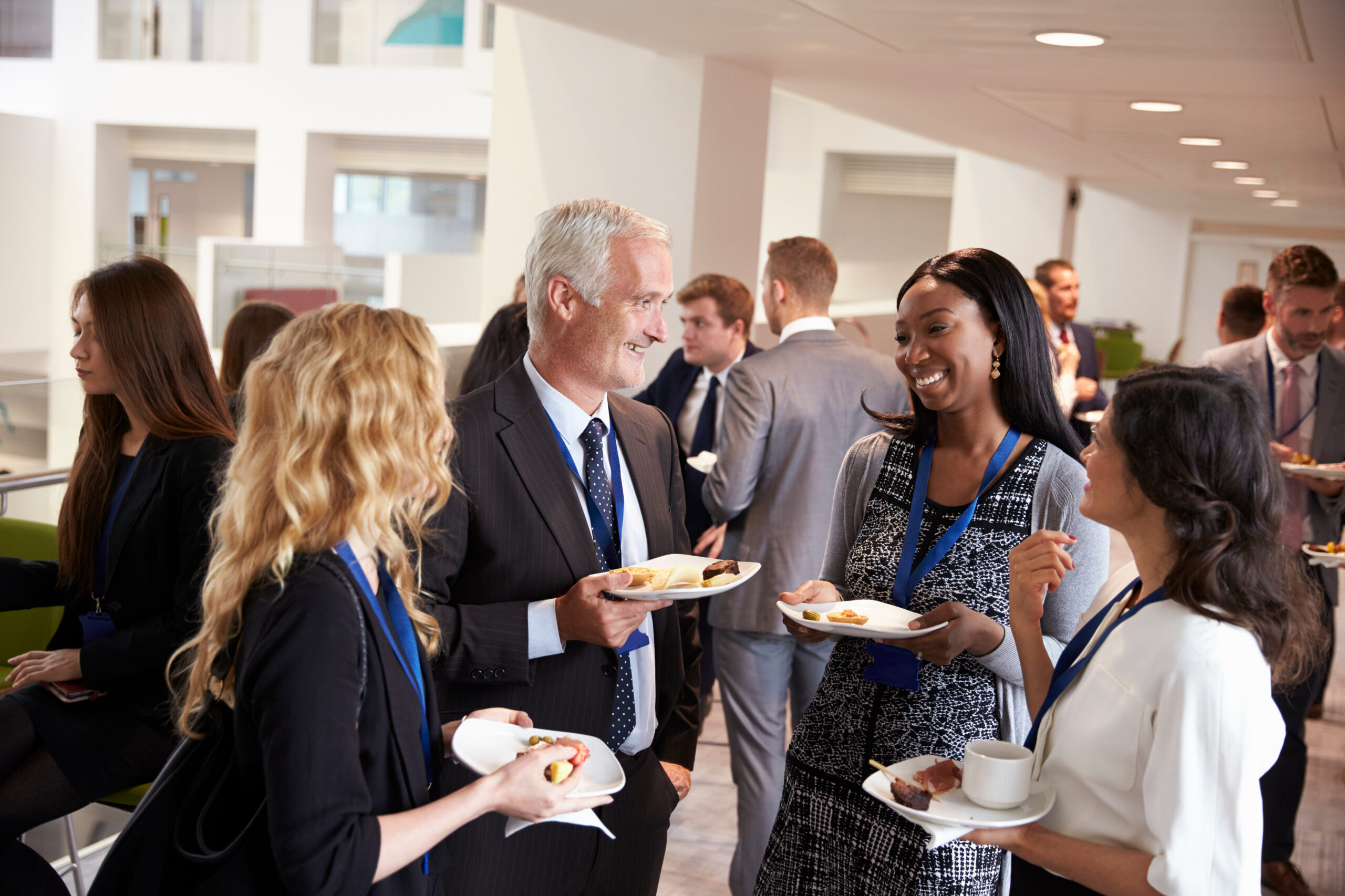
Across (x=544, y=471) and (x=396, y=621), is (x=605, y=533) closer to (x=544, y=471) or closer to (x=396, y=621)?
(x=544, y=471)

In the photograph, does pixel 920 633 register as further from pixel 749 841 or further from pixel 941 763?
pixel 749 841

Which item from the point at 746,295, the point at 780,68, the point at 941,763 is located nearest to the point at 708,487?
the point at 746,295

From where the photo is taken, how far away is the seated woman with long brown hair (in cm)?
204

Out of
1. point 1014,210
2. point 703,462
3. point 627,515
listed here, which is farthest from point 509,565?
point 1014,210

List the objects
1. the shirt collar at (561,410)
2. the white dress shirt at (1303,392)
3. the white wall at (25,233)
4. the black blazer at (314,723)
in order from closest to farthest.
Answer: the black blazer at (314,723), the shirt collar at (561,410), the white dress shirt at (1303,392), the white wall at (25,233)

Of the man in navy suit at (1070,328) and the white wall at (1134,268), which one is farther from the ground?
the white wall at (1134,268)

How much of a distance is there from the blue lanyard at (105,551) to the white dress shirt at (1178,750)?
182 centimetres

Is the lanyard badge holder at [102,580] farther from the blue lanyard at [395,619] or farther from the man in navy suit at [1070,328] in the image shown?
the man in navy suit at [1070,328]

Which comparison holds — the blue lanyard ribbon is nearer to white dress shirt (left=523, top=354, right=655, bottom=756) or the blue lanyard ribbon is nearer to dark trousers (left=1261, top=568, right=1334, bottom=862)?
white dress shirt (left=523, top=354, right=655, bottom=756)

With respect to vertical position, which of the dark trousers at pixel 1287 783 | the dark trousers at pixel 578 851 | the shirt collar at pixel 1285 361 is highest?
the shirt collar at pixel 1285 361

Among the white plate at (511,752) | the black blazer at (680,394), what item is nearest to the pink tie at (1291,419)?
the black blazer at (680,394)

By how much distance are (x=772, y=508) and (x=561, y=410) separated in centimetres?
148

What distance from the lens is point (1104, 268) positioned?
18.4m

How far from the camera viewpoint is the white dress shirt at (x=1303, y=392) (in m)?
3.71
